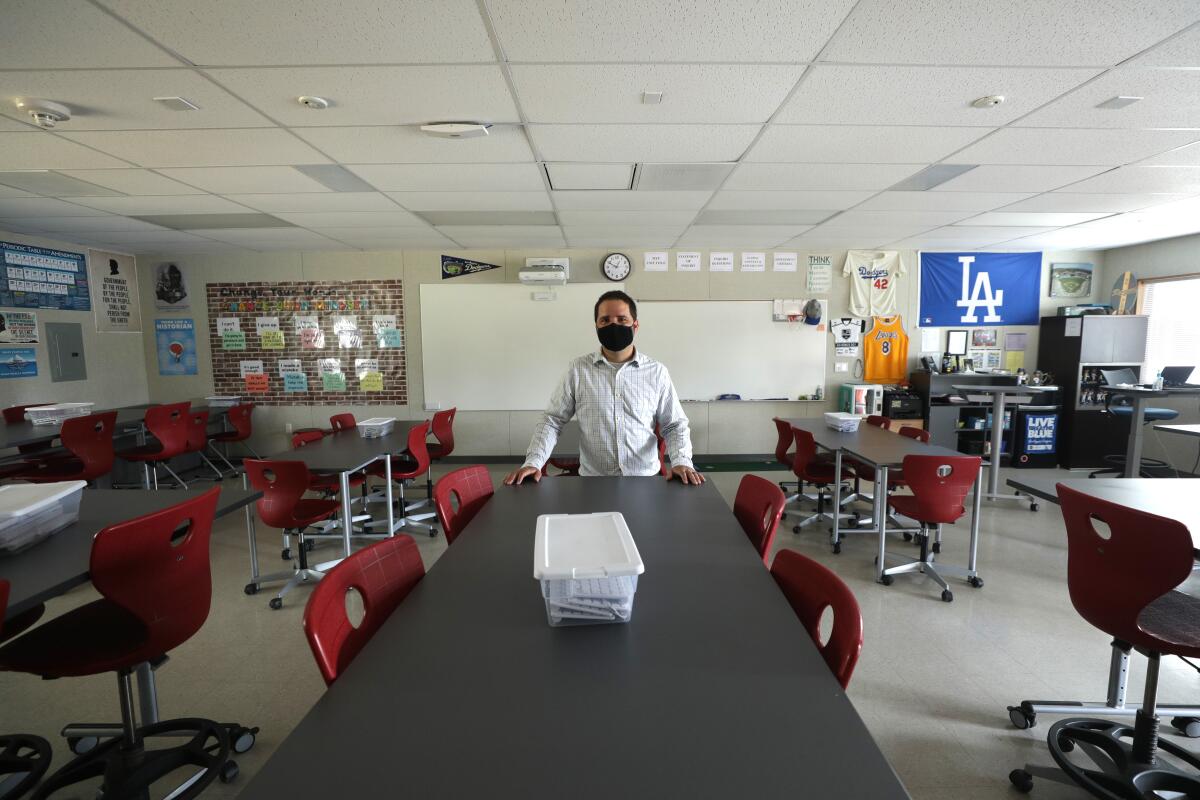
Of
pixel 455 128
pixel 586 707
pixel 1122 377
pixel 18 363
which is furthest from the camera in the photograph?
pixel 1122 377

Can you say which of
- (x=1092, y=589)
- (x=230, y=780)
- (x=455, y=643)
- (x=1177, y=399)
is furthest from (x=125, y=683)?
(x=1177, y=399)

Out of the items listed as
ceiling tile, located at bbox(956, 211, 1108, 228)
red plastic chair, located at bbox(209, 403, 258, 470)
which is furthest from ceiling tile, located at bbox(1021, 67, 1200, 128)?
red plastic chair, located at bbox(209, 403, 258, 470)

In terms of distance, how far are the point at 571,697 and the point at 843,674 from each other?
556mm

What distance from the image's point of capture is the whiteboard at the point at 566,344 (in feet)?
20.9

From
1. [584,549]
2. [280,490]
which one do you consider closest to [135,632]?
[280,490]

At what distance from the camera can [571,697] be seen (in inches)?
34.5

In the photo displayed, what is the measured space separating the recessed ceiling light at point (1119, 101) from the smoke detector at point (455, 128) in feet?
Answer: 10.2

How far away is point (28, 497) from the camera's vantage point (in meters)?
1.72

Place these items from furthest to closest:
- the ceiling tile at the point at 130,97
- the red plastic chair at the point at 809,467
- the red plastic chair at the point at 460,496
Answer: the red plastic chair at the point at 809,467 → the ceiling tile at the point at 130,97 → the red plastic chair at the point at 460,496

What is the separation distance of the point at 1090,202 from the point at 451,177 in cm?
518

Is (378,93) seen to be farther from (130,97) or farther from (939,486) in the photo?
(939,486)

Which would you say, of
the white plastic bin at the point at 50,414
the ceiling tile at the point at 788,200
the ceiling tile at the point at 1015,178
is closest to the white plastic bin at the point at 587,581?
the ceiling tile at the point at 788,200

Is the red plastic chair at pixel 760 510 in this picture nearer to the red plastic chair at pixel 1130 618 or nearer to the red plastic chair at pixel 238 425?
the red plastic chair at pixel 1130 618

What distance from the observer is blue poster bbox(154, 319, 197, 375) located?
21.2 ft
